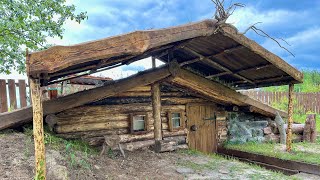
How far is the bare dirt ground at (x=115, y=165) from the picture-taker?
4.34 m

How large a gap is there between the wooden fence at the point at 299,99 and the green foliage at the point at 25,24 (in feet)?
41.0

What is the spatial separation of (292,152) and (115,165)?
5.72 m

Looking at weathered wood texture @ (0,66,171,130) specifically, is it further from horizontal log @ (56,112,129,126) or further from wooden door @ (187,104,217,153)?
wooden door @ (187,104,217,153)

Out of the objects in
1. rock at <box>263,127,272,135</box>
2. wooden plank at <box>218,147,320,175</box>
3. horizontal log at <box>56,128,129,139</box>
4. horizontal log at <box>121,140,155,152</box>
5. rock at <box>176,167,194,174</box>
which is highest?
horizontal log at <box>56,128,129,139</box>

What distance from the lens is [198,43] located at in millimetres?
6004

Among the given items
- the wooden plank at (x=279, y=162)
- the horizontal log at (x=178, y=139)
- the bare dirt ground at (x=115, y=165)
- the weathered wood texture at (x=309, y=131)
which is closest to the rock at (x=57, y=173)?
the bare dirt ground at (x=115, y=165)

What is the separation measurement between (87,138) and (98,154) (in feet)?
2.87

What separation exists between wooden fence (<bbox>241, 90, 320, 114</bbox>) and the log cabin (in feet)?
27.1

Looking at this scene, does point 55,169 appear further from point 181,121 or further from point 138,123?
point 181,121

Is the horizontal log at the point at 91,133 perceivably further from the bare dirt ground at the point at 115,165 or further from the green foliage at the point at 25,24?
the green foliage at the point at 25,24

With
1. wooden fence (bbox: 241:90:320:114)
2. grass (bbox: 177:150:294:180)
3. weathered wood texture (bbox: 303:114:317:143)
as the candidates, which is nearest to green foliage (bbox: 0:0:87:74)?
grass (bbox: 177:150:294:180)

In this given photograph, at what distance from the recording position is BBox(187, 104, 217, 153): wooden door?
8836 mm

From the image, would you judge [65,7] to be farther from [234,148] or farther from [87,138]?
[234,148]

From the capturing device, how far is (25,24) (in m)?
9.74
